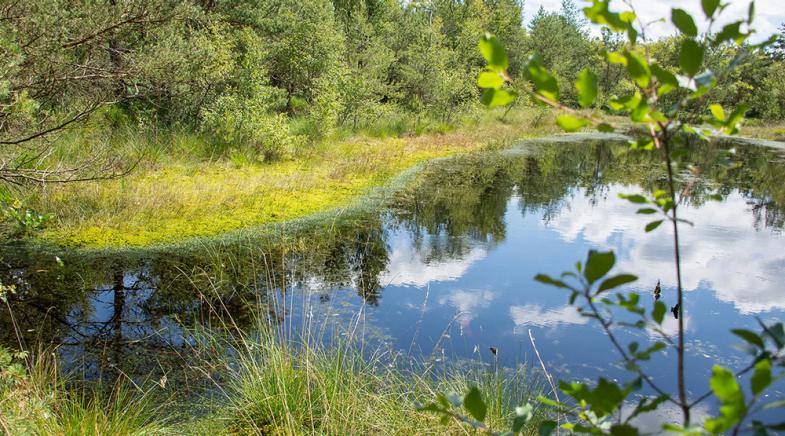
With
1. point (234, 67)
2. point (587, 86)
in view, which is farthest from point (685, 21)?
point (234, 67)

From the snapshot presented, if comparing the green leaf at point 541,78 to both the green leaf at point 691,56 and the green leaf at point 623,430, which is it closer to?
the green leaf at point 691,56

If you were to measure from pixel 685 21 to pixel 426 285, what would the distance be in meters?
5.86

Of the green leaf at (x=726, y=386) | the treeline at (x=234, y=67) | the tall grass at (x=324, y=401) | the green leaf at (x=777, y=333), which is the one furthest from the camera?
the treeline at (x=234, y=67)

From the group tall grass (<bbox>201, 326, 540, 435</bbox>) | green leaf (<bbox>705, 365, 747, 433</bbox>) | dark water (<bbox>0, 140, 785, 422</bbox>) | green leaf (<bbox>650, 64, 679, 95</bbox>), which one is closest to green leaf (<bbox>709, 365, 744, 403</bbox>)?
green leaf (<bbox>705, 365, 747, 433</bbox>)

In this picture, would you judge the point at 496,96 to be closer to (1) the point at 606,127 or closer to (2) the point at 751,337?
(1) the point at 606,127

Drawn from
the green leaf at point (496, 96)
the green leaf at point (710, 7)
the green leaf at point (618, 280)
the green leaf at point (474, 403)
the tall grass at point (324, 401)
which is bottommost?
the tall grass at point (324, 401)

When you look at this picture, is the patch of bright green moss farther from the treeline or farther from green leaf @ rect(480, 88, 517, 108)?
green leaf @ rect(480, 88, 517, 108)

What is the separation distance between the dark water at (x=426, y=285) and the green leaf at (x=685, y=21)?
171 cm

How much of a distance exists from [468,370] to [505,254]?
364 cm

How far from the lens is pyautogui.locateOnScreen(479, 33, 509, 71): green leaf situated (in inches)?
34.4

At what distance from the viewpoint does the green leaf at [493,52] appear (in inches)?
34.4

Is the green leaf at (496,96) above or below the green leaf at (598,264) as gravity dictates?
above

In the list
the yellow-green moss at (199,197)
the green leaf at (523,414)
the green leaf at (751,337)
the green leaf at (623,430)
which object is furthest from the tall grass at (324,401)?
the yellow-green moss at (199,197)

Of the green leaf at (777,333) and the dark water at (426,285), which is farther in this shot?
the dark water at (426,285)
